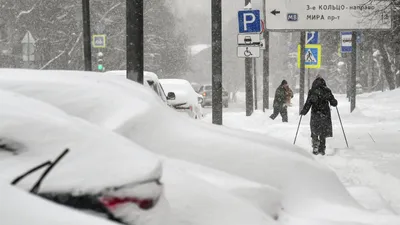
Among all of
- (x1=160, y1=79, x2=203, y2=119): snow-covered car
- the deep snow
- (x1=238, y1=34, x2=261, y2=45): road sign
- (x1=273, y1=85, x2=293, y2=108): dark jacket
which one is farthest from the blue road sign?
the deep snow

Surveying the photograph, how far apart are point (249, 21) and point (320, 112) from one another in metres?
2.43

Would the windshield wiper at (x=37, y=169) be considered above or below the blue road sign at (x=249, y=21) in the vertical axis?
below

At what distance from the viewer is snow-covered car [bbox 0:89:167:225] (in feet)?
8.33

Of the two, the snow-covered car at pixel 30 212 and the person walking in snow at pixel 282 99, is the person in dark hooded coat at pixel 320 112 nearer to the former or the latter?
the person walking in snow at pixel 282 99

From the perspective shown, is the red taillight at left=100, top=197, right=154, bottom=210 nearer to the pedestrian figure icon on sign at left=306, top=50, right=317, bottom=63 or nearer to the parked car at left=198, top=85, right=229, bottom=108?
the pedestrian figure icon on sign at left=306, top=50, right=317, bottom=63

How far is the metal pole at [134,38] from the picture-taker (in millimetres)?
9391

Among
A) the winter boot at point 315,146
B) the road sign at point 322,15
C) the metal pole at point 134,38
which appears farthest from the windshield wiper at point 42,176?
the road sign at point 322,15

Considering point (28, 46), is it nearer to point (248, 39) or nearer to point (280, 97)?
point (280, 97)

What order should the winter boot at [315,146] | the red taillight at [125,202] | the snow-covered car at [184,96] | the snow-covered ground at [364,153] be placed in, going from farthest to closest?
the snow-covered car at [184,96]
the winter boot at [315,146]
the snow-covered ground at [364,153]
the red taillight at [125,202]

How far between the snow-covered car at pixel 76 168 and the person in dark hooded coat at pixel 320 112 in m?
8.62

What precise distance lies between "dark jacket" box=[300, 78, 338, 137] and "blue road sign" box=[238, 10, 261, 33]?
68.4 inches

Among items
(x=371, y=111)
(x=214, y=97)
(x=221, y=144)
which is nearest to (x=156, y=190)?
(x=221, y=144)

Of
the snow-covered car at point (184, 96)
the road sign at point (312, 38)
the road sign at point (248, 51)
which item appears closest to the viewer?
the road sign at point (248, 51)

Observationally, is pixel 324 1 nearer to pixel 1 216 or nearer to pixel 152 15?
pixel 1 216
